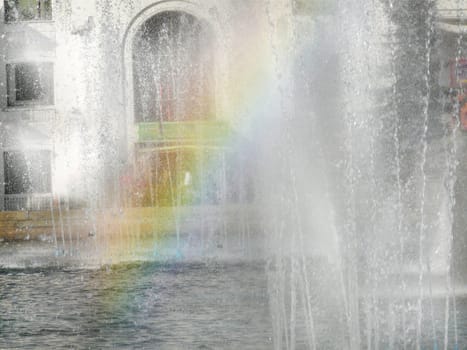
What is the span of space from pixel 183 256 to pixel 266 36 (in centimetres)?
1465

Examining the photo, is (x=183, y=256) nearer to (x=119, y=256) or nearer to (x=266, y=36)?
(x=119, y=256)

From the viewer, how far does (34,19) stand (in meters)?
25.2

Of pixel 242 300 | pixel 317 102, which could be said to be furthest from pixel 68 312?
pixel 317 102

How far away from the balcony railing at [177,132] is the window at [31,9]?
437cm

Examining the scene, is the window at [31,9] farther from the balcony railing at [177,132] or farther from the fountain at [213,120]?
the balcony railing at [177,132]

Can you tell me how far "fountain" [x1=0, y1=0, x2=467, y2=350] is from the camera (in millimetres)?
13250

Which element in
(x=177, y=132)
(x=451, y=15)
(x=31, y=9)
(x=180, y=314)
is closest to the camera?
(x=180, y=314)

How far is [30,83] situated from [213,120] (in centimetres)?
532

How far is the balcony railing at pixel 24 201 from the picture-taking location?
2431cm

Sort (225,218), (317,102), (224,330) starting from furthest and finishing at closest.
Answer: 1. (317,102)
2. (225,218)
3. (224,330)

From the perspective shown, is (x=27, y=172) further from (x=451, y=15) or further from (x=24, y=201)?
(x=451, y=15)

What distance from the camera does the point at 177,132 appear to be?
948 inches

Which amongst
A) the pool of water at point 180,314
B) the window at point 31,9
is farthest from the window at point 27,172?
the pool of water at point 180,314

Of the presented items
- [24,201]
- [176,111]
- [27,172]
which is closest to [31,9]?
[27,172]
